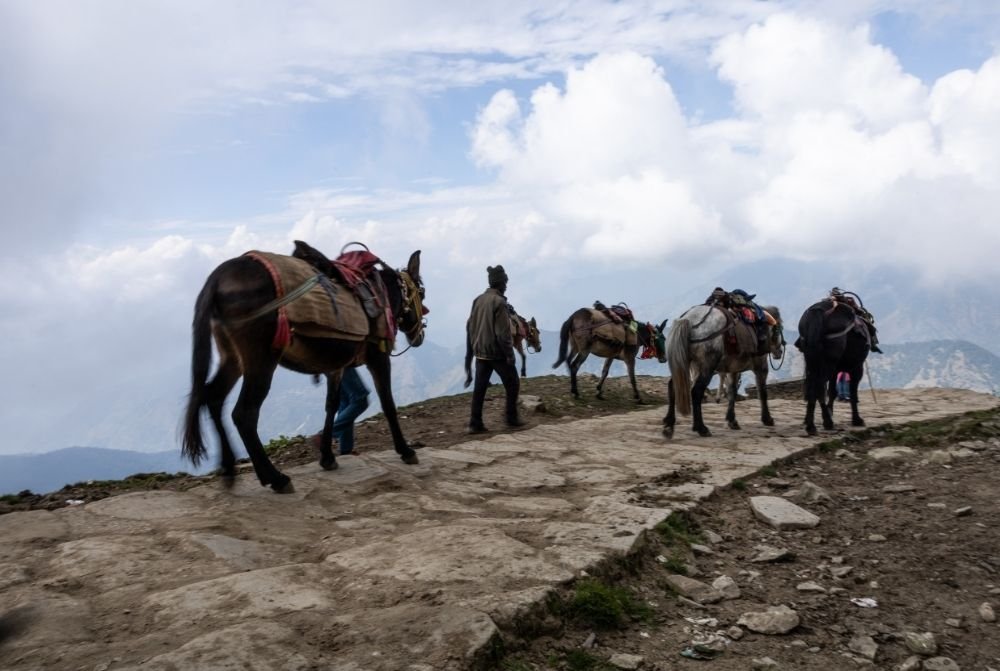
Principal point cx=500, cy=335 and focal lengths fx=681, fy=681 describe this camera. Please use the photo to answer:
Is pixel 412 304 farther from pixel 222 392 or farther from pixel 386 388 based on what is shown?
pixel 222 392

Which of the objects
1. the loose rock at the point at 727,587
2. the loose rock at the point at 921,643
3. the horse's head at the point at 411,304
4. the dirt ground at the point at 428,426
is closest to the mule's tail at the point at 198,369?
the dirt ground at the point at 428,426

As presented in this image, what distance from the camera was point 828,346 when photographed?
9820 mm

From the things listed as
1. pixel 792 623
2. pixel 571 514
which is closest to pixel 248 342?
pixel 571 514

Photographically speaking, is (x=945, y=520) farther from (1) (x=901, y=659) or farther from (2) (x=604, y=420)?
(2) (x=604, y=420)

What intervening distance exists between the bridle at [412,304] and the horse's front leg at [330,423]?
2.50ft

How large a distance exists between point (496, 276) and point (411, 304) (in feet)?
9.42

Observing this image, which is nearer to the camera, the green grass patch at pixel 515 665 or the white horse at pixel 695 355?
the green grass patch at pixel 515 665

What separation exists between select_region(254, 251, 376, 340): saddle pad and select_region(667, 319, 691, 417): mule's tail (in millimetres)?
4722

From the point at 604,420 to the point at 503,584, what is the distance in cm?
799

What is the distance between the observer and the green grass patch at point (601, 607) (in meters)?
3.35

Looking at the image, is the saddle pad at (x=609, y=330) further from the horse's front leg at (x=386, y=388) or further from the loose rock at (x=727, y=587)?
the loose rock at (x=727, y=587)

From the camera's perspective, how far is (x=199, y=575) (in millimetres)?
3607

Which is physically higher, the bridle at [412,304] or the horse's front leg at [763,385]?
the bridle at [412,304]

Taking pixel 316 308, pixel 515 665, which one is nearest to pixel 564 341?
pixel 316 308
